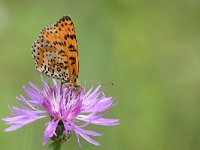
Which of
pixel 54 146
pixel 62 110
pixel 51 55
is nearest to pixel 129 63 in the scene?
pixel 51 55

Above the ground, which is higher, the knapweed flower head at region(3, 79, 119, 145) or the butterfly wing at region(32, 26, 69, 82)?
the butterfly wing at region(32, 26, 69, 82)

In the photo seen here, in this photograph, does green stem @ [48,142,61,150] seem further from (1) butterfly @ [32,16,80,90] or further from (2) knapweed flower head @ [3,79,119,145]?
(1) butterfly @ [32,16,80,90]

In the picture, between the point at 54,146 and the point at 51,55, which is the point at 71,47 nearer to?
the point at 51,55

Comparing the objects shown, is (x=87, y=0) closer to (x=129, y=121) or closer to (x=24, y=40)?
(x=24, y=40)

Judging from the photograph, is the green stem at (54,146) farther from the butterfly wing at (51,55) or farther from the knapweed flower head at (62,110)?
the butterfly wing at (51,55)

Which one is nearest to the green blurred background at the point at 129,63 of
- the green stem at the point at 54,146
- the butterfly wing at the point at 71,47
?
the butterfly wing at the point at 71,47

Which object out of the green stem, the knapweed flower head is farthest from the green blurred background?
the green stem

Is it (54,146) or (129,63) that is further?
(129,63)
